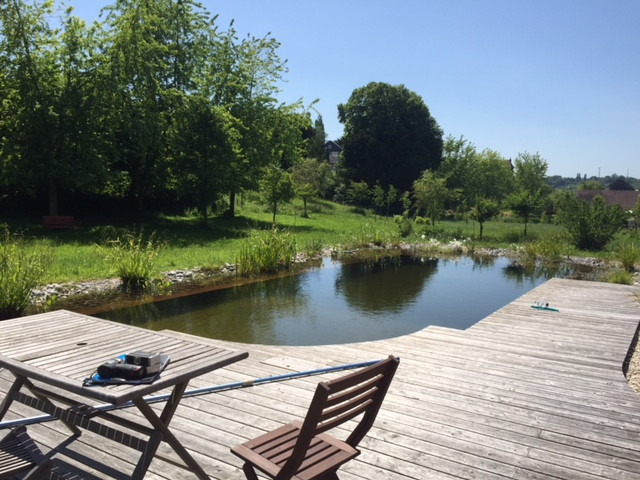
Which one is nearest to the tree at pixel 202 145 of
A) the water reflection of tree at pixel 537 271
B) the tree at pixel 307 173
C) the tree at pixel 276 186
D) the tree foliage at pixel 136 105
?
the tree foliage at pixel 136 105

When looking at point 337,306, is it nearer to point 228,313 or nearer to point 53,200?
point 228,313

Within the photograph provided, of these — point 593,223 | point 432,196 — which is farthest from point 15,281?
point 432,196

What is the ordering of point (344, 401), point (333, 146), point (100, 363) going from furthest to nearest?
point (333, 146)
point (100, 363)
point (344, 401)

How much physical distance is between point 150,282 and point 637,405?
28.1ft

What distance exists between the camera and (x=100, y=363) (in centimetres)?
238

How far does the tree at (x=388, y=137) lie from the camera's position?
133 ft

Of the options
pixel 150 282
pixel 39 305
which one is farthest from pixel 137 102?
pixel 39 305

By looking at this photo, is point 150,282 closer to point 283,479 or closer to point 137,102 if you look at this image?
point 283,479

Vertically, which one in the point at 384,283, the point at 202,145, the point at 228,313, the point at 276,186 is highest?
the point at 202,145

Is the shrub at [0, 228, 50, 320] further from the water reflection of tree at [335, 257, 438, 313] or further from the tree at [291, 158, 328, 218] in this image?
the tree at [291, 158, 328, 218]

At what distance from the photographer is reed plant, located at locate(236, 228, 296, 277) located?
12.5 m

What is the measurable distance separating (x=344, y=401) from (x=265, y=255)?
10.7 meters

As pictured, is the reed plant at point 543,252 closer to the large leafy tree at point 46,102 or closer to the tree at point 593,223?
the tree at point 593,223

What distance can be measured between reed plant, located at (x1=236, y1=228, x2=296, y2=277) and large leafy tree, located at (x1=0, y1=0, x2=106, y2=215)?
21.8 feet
